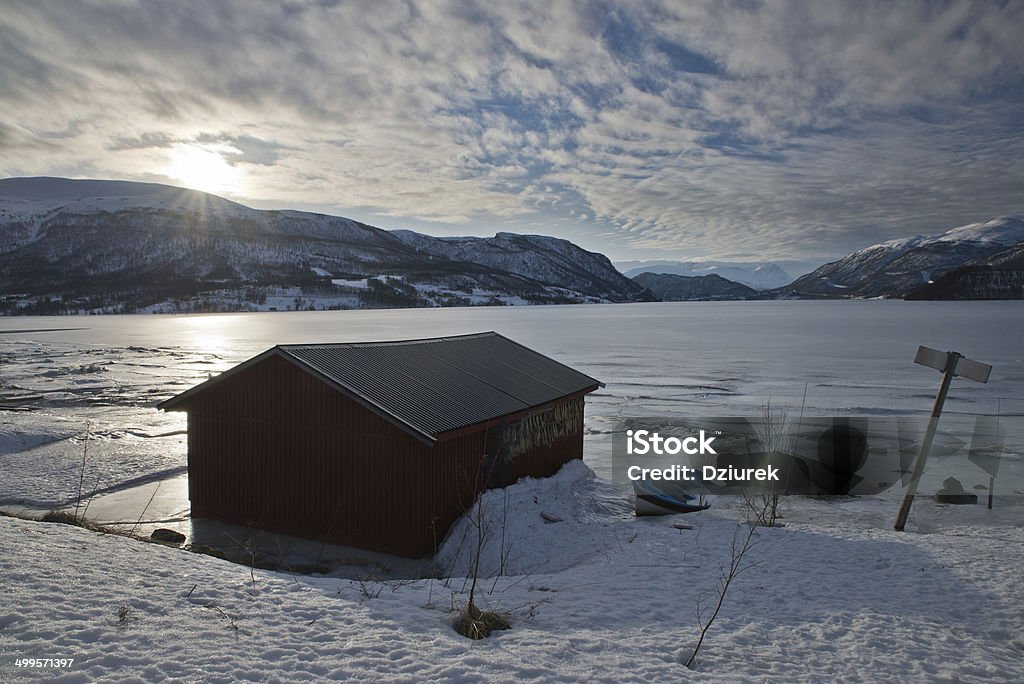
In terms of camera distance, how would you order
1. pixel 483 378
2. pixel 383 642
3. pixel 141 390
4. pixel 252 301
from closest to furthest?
pixel 383 642 < pixel 483 378 < pixel 141 390 < pixel 252 301

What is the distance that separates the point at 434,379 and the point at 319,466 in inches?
130

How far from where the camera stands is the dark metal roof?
1258 cm

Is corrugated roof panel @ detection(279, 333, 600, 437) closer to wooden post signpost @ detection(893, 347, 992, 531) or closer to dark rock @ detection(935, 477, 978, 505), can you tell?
wooden post signpost @ detection(893, 347, 992, 531)

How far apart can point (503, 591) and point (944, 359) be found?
8.71 metres

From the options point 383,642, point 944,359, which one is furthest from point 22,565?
point 944,359

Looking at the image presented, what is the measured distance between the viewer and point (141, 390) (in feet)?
108

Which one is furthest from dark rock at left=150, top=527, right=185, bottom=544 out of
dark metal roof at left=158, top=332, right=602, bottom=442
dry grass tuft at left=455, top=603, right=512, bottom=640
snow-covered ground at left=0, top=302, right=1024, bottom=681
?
dry grass tuft at left=455, top=603, right=512, bottom=640

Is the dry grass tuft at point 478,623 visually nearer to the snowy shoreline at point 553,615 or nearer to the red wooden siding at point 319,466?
the snowy shoreline at point 553,615

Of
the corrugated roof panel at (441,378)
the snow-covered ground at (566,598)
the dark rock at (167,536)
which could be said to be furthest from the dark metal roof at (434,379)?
the dark rock at (167,536)

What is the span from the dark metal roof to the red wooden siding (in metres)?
0.38

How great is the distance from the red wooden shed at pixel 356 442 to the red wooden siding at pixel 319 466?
0.9 inches

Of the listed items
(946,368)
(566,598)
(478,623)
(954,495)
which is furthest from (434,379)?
(954,495)

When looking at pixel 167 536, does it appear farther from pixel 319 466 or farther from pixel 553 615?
pixel 553 615

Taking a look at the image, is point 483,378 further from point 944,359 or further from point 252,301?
point 252,301
